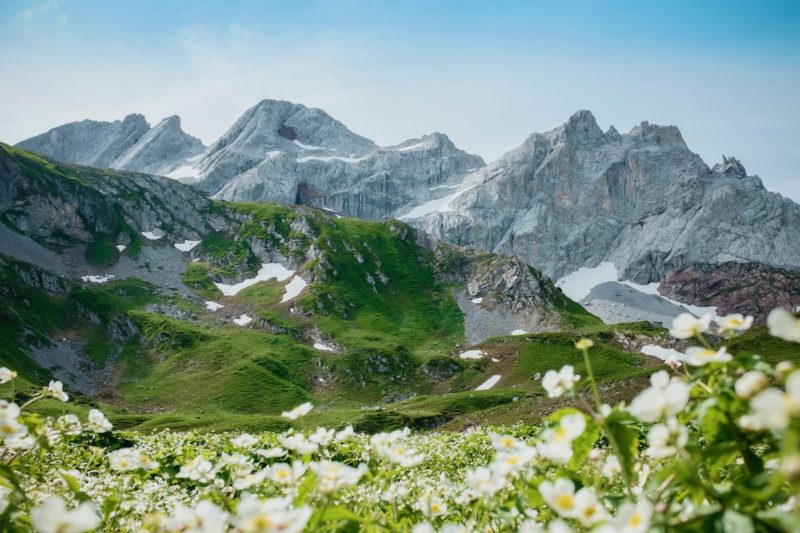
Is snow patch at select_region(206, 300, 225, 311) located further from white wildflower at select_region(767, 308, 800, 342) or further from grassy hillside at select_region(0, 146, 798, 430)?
white wildflower at select_region(767, 308, 800, 342)

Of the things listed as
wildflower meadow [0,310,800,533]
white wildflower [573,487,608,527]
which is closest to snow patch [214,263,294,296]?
wildflower meadow [0,310,800,533]

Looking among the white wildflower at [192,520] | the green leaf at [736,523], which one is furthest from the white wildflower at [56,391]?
the green leaf at [736,523]

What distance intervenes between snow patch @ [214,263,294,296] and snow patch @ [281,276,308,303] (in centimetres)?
480

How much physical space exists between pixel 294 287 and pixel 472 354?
70.1 metres

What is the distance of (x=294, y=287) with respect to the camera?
17575 cm

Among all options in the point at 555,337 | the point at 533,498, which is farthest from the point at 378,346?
the point at 533,498

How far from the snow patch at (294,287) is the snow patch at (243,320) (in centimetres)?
1427

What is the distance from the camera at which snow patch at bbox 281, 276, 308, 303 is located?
170 metres

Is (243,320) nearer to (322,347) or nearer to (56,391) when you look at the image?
(322,347)

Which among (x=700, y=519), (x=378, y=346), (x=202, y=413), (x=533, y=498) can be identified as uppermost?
Answer: (x=700, y=519)

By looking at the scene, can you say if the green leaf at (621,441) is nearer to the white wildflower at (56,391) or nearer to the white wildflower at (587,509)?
the white wildflower at (587,509)

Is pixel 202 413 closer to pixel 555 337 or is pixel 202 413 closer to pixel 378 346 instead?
pixel 378 346

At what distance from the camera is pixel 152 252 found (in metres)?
189

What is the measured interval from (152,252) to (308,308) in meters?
71.0
